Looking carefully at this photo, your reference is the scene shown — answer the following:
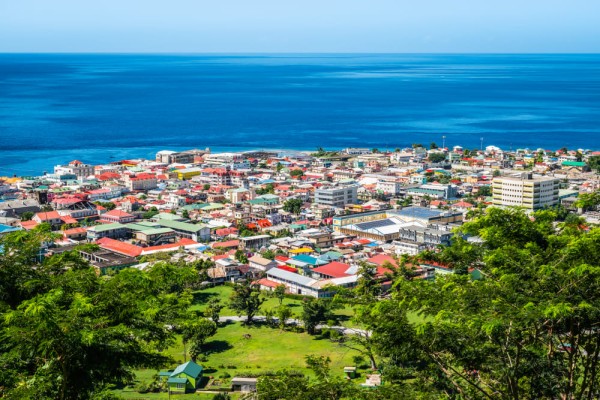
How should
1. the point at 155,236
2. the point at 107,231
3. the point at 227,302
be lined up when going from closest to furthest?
the point at 227,302, the point at 155,236, the point at 107,231

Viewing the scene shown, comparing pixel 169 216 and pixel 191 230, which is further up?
pixel 191 230

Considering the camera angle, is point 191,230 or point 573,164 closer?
point 191,230

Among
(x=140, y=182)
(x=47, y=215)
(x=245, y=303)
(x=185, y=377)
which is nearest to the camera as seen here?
(x=185, y=377)

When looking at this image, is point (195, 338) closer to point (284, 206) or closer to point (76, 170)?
point (284, 206)

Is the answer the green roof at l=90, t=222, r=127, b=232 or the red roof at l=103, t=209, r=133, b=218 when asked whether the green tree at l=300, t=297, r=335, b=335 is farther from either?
the red roof at l=103, t=209, r=133, b=218

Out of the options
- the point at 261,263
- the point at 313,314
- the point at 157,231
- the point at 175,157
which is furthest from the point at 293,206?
the point at 175,157

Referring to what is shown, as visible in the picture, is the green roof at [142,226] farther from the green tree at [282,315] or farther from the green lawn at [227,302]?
the green tree at [282,315]

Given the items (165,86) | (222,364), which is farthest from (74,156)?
(165,86)
